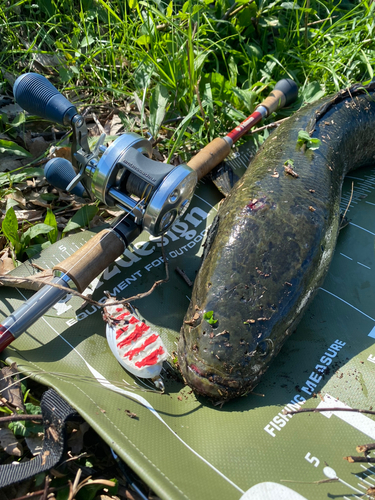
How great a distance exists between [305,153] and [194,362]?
1453mm

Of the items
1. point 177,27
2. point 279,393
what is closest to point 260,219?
point 279,393

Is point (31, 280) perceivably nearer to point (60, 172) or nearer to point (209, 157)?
point (60, 172)

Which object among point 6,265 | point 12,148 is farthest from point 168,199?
point 12,148

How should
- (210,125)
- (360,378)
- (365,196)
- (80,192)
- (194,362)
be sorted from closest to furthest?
(194,362)
(360,378)
(80,192)
(365,196)
(210,125)

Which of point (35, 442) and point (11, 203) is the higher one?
point (11, 203)

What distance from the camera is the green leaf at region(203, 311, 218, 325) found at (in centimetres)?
186

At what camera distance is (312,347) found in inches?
84.4

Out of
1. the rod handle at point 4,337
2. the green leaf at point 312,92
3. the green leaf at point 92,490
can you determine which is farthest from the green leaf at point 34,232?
the green leaf at point 312,92

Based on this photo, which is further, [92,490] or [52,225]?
[52,225]

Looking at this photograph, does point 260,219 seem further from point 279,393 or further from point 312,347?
point 279,393

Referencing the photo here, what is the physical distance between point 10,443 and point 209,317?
3.62ft

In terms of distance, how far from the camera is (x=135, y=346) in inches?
78.3

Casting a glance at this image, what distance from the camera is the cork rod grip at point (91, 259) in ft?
6.81

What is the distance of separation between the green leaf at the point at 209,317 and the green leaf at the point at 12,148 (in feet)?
6.57
